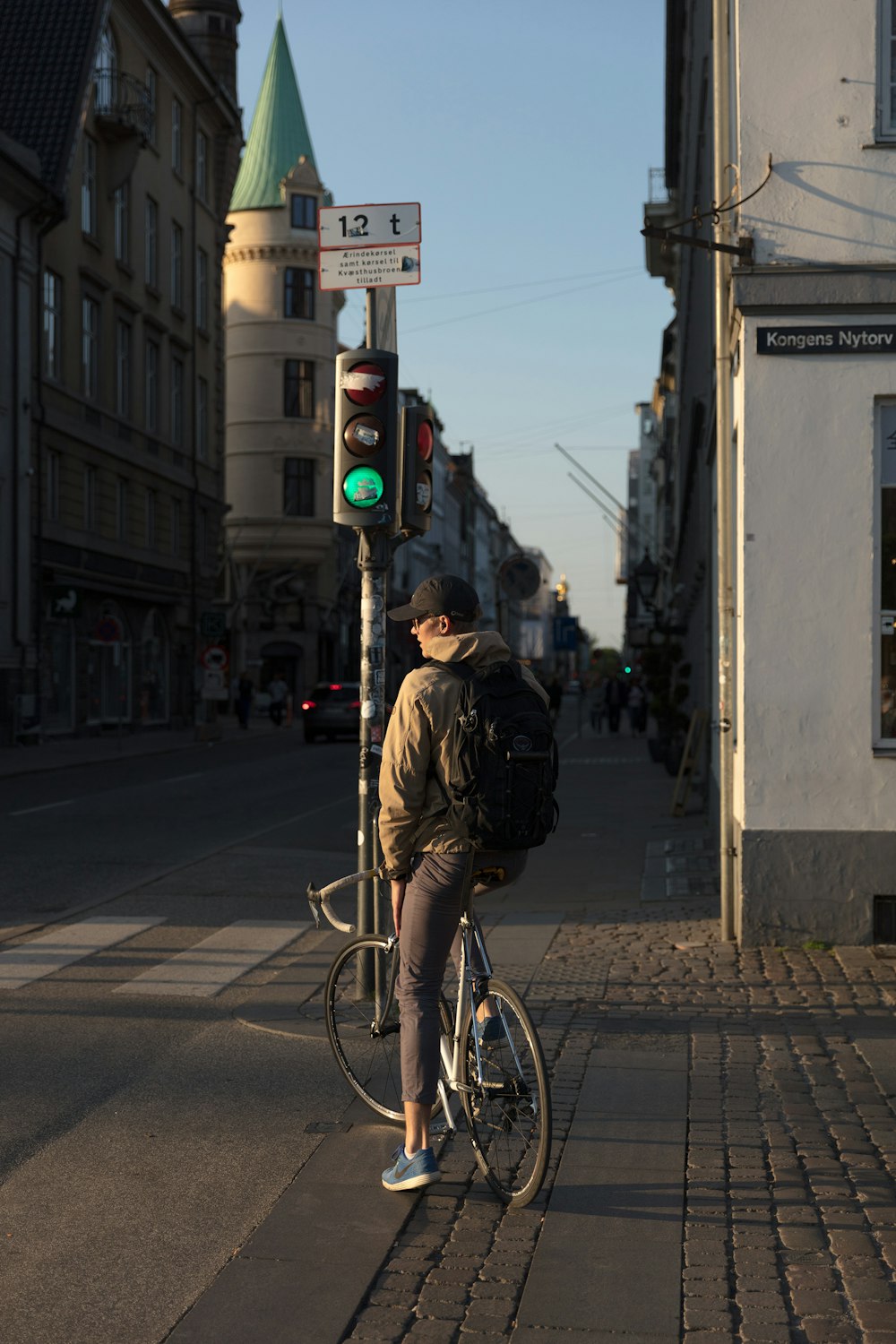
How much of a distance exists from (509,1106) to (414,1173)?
361 mm

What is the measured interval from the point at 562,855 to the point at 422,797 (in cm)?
987

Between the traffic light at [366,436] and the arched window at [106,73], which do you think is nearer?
the traffic light at [366,436]

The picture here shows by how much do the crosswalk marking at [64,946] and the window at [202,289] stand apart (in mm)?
42022

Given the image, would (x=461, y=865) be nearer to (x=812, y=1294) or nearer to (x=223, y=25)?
(x=812, y=1294)

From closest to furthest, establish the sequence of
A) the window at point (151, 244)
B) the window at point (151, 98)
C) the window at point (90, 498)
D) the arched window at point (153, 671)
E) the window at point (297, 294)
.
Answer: the window at point (90, 498)
the window at point (151, 98)
the arched window at point (153, 671)
the window at point (151, 244)
the window at point (297, 294)

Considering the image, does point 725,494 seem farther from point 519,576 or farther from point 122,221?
point 122,221

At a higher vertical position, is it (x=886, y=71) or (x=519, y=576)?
(x=886, y=71)

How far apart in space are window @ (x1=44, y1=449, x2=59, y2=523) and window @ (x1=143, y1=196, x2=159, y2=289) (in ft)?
31.4

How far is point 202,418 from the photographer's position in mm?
50500

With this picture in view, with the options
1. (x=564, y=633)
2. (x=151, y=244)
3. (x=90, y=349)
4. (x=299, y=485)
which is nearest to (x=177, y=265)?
(x=151, y=244)

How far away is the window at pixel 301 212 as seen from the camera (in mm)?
68688

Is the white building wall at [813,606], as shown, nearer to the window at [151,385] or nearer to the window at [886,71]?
the window at [886,71]

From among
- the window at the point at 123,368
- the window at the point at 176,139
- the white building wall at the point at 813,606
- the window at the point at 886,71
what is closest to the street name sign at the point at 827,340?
the white building wall at the point at 813,606

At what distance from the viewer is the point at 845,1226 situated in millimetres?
4586
